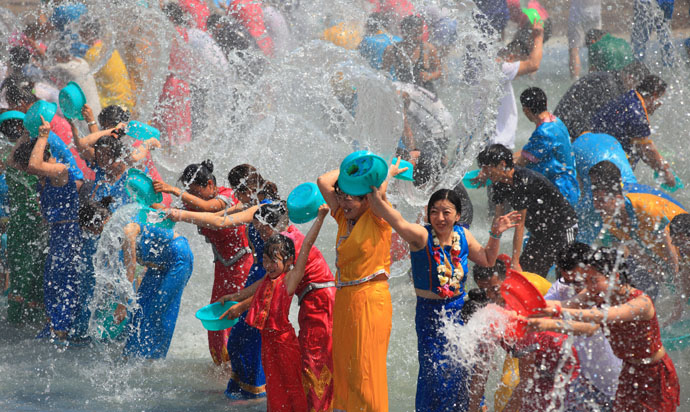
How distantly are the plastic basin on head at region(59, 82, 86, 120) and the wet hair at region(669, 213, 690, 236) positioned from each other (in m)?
4.51

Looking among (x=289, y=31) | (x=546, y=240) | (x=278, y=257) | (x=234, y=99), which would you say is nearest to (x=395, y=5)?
(x=289, y=31)

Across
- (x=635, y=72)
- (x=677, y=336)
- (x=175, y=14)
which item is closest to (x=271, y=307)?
(x=677, y=336)

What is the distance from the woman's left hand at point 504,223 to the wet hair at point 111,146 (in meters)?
2.84

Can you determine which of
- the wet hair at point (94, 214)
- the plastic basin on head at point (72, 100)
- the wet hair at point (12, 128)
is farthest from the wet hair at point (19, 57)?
the wet hair at point (94, 214)

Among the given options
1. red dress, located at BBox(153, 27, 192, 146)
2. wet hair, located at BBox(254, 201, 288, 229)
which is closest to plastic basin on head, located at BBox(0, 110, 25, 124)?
red dress, located at BBox(153, 27, 192, 146)

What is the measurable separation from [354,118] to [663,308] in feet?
10.6

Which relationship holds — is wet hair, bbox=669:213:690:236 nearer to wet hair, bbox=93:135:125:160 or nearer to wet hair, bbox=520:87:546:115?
wet hair, bbox=520:87:546:115

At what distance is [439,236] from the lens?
4215 millimetres

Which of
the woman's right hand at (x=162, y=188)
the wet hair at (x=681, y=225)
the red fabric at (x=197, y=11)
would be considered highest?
the red fabric at (x=197, y=11)

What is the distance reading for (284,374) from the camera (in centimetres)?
446

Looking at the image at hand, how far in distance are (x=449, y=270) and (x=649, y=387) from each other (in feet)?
3.54

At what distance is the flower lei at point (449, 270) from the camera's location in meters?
4.14

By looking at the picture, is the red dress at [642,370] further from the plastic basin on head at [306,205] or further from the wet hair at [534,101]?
the wet hair at [534,101]

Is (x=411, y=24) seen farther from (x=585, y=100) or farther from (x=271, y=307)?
(x=271, y=307)
